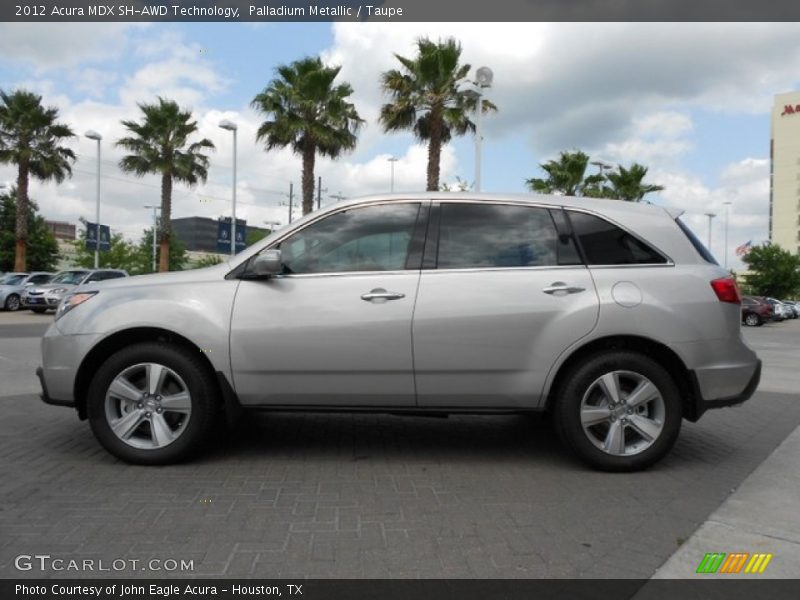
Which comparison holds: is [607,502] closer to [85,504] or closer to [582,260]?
[582,260]

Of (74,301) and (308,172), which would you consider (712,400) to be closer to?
(74,301)

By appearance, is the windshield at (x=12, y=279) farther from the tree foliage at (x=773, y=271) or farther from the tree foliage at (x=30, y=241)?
the tree foliage at (x=773, y=271)

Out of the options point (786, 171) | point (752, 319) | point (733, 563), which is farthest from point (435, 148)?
point (786, 171)

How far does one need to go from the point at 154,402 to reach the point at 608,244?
3.09m

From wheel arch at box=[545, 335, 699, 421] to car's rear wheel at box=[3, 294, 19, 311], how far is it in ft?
90.2

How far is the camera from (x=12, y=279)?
28172mm

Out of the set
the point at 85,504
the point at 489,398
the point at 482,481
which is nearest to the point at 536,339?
the point at 489,398

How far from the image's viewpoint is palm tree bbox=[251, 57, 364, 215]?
26.3 meters

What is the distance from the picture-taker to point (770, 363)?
500 inches

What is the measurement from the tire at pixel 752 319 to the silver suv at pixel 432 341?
36140 mm

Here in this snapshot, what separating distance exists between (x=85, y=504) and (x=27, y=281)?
27074 mm

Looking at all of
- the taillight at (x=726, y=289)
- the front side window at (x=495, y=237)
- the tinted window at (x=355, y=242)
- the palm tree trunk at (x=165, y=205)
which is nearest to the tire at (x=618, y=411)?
the taillight at (x=726, y=289)

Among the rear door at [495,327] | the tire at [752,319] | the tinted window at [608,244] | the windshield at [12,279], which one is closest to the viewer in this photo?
the rear door at [495,327]

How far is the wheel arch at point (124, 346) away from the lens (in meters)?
4.45
